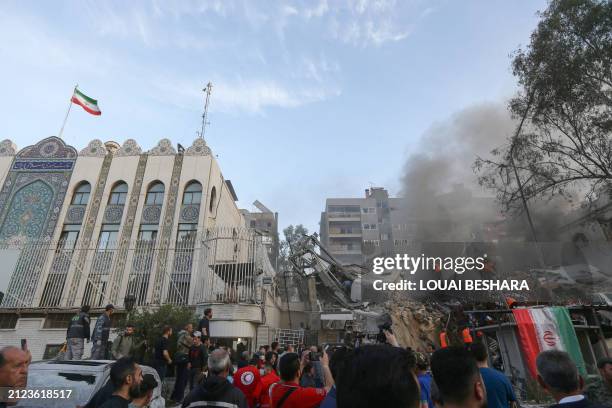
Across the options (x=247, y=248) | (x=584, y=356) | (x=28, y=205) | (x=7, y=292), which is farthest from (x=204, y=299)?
(x=28, y=205)

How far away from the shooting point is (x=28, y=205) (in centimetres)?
1772

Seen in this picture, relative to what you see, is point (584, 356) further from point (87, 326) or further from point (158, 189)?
point (158, 189)

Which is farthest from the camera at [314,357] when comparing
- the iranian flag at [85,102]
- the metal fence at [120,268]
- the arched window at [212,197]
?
the iranian flag at [85,102]

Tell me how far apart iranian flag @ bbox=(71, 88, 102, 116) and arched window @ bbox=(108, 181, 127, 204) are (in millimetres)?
5411

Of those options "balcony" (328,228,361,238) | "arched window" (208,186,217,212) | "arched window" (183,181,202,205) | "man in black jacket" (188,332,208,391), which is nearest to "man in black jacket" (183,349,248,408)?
"man in black jacket" (188,332,208,391)

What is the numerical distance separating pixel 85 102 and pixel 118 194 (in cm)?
686

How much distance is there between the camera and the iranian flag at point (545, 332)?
5949 mm

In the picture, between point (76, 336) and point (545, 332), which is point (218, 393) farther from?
point (76, 336)

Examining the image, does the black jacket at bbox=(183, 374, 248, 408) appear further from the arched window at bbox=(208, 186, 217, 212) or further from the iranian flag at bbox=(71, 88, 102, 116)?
the iranian flag at bbox=(71, 88, 102, 116)

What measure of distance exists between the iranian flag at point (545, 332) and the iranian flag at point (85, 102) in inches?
915

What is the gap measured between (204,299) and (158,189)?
8713 millimetres

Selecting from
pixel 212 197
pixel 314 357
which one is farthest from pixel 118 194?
pixel 314 357

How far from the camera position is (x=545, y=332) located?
6.06 m

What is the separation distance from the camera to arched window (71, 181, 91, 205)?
714 inches
